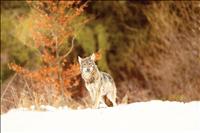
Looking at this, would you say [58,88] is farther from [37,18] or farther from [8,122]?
[8,122]

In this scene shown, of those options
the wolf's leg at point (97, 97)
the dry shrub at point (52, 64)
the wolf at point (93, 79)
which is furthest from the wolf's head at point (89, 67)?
the dry shrub at point (52, 64)

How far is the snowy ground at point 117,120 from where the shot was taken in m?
9.73

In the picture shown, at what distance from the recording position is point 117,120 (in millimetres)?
10250

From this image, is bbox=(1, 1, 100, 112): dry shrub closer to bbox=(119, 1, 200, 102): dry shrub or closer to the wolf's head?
bbox=(119, 1, 200, 102): dry shrub

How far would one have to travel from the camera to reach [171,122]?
985 cm

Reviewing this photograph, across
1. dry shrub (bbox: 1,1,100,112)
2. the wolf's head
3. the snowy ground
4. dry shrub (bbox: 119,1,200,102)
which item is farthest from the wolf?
dry shrub (bbox: 119,1,200,102)

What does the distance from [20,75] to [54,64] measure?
1.01 m

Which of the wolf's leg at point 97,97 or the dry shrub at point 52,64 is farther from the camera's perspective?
the dry shrub at point 52,64

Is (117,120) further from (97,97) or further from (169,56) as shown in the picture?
(169,56)

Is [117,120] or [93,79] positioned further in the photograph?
[93,79]

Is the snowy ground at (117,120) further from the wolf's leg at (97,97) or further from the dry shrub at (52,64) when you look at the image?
the dry shrub at (52,64)

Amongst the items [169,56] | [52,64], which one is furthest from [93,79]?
[169,56]

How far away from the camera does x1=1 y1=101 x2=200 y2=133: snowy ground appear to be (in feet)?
31.9

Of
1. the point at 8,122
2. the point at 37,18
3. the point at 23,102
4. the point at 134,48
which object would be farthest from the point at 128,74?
the point at 8,122
